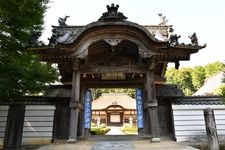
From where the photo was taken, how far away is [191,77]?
5769 centimetres

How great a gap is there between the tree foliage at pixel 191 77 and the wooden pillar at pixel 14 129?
50.1 meters

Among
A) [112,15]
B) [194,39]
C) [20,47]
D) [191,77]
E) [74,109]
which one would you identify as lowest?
[74,109]

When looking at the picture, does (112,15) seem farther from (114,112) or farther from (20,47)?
(114,112)

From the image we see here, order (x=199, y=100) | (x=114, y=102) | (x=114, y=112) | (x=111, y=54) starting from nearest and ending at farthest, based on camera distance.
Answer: (x=111, y=54) < (x=199, y=100) < (x=114, y=102) < (x=114, y=112)

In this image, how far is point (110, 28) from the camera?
841cm

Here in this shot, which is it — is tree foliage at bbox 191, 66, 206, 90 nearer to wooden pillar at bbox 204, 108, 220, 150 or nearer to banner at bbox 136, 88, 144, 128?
banner at bbox 136, 88, 144, 128

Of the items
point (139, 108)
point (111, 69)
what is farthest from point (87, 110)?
point (111, 69)

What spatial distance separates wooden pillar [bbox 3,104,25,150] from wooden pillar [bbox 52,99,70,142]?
6.64ft

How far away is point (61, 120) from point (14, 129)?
2.32m

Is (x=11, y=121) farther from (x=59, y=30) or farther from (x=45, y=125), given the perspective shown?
(x=59, y=30)

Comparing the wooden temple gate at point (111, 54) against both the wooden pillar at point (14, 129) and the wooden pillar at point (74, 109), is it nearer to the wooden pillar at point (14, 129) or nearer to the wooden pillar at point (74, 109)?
the wooden pillar at point (74, 109)

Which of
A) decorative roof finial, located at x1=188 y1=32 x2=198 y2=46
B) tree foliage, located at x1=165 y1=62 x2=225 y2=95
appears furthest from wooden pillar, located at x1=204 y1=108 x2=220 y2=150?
Result: tree foliage, located at x1=165 y1=62 x2=225 y2=95

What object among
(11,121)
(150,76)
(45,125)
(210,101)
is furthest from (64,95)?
(210,101)

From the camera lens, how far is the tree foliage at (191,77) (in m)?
54.8
